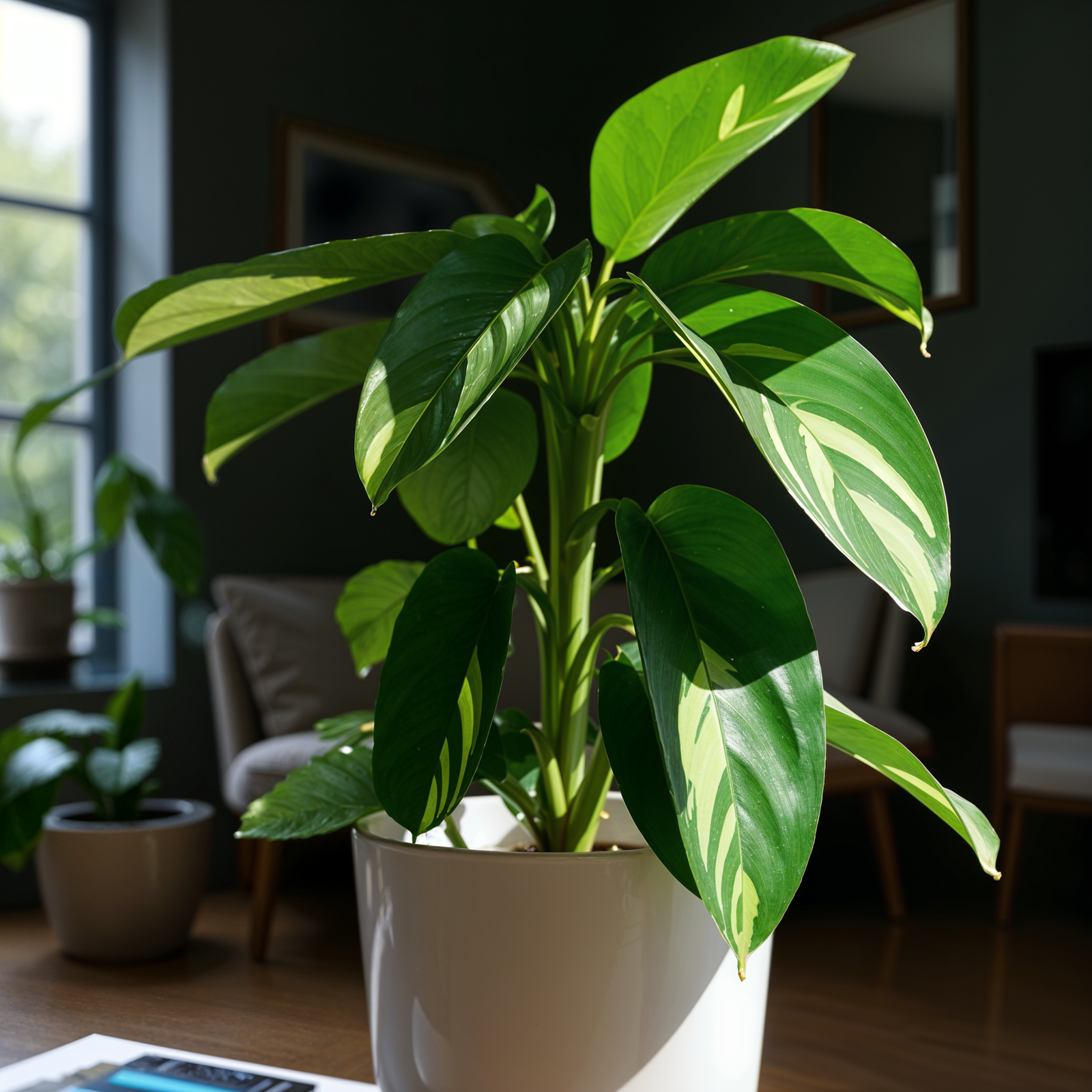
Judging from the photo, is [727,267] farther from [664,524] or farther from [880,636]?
[880,636]

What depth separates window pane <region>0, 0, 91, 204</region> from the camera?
2.95 meters

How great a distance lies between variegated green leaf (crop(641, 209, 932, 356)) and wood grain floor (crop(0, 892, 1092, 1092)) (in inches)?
35.0

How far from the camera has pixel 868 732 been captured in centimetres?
75

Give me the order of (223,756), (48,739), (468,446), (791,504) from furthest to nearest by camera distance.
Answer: (791,504), (223,756), (48,739), (468,446)

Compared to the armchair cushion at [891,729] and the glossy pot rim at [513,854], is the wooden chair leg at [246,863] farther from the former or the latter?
the glossy pot rim at [513,854]

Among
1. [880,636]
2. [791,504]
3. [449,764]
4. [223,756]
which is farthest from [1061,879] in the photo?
[449,764]

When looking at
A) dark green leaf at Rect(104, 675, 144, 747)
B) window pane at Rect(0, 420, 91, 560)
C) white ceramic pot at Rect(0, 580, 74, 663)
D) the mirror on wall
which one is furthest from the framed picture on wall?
dark green leaf at Rect(104, 675, 144, 747)

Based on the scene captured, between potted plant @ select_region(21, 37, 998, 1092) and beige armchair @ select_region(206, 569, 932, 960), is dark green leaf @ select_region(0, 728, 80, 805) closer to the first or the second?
beige armchair @ select_region(206, 569, 932, 960)

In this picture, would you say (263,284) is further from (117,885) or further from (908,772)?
(117,885)

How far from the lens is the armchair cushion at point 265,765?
7.25ft

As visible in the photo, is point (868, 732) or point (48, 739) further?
point (48, 739)

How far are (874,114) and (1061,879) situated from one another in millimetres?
2239

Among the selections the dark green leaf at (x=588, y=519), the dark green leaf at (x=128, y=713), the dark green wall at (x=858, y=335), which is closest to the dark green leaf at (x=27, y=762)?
the dark green leaf at (x=128, y=713)

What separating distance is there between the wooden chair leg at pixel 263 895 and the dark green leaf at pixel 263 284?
149 centimetres
